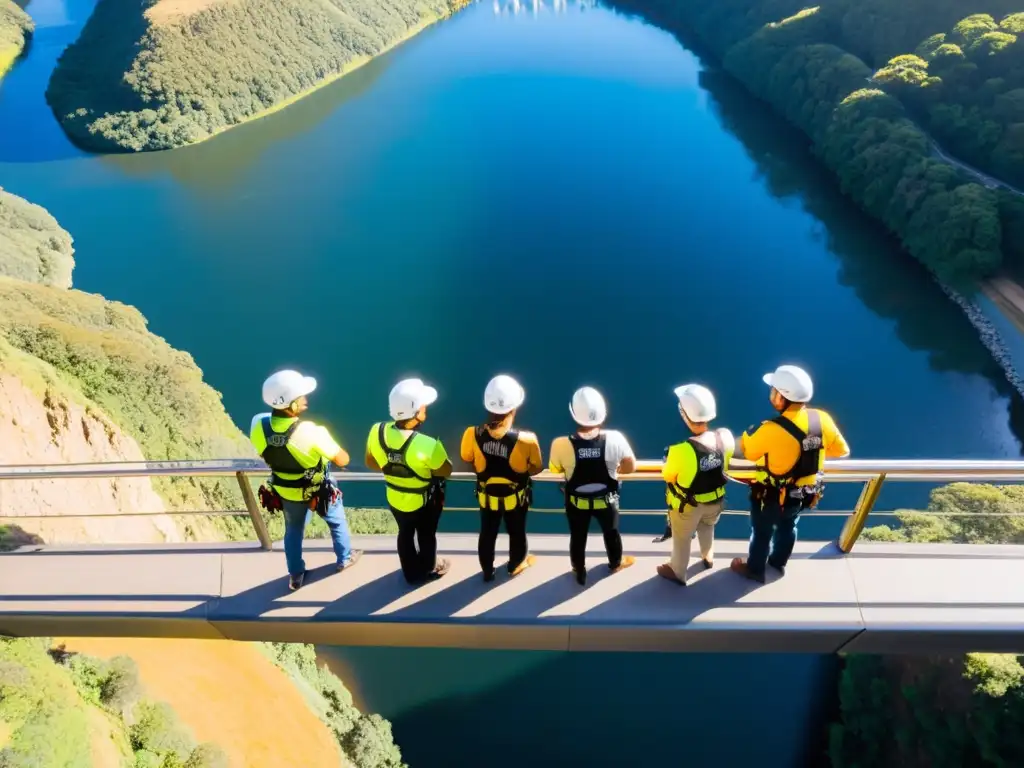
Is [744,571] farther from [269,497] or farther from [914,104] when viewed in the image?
[914,104]

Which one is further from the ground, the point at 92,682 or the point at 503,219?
the point at 503,219

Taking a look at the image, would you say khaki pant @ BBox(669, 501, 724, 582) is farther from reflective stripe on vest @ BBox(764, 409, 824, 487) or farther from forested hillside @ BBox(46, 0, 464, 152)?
forested hillside @ BBox(46, 0, 464, 152)

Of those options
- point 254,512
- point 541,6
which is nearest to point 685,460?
point 254,512

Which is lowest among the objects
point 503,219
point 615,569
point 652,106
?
point 615,569

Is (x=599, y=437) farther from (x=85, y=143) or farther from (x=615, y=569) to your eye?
(x=85, y=143)

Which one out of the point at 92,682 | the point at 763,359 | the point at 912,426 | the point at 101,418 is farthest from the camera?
the point at 763,359

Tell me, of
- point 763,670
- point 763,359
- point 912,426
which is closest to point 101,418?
point 763,670

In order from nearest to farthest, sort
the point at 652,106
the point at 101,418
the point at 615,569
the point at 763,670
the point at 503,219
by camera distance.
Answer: the point at 615,569
the point at 101,418
the point at 763,670
the point at 503,219
the point at 652,106

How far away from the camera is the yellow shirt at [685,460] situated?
3.66 m

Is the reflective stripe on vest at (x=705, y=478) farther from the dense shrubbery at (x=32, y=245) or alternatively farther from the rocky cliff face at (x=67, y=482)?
the dense shrubbery at (x=32, y=245)

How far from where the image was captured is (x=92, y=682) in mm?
6750

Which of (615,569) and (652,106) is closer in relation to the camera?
(615,569)

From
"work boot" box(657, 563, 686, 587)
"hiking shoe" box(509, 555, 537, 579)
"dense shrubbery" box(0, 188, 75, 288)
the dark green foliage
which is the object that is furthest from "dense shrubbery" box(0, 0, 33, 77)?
"work boot" box(657, 563, 686, 587)

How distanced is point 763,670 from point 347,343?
15.5m
